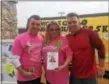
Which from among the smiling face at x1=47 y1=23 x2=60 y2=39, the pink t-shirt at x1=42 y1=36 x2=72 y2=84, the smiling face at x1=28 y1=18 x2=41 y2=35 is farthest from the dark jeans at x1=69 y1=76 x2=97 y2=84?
the smiling face at x1=28 y1=18 x2=41 y2=35

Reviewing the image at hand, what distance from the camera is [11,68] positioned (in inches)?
225

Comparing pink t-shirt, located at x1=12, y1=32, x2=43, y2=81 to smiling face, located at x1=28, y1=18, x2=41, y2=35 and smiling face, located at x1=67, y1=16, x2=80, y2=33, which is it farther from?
smiling face, located at x1=67, y1=16, x2=80, y2=33

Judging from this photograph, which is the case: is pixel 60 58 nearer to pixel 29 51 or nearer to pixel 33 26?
pixel 29 51

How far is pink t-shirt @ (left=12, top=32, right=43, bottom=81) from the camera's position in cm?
414

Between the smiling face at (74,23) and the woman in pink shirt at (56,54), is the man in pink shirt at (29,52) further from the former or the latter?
the smiling face at (74,23)

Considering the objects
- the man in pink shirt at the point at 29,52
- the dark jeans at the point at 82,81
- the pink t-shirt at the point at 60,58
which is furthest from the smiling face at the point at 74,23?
the dark jeans at the point at 82,81

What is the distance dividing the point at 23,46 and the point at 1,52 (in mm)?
1657

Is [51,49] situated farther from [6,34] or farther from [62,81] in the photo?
[6,34]

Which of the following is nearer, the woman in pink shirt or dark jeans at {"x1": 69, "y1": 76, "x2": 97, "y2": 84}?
the woman in pink shirt

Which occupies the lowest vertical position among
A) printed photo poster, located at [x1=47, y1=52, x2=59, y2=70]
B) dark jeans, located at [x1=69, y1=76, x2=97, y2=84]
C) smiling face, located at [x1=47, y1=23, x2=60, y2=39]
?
dark jeans, located at [x1=69, y1=76, x2=97, y2=84]

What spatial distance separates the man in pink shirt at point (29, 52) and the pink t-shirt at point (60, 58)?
12 centimetres

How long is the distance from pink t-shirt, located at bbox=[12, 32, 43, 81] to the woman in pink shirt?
0.31ft

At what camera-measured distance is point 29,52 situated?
4.14 metres

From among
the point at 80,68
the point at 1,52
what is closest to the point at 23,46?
the point at 80,68
